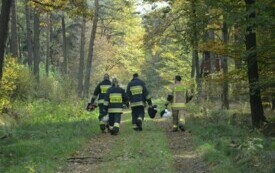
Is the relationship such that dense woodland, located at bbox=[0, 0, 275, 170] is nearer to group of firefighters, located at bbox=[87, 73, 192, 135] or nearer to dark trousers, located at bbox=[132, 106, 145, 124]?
group of firefighters, located at bbox=[87, 73, 192, 135]

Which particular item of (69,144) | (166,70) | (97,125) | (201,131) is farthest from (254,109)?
(166,70)

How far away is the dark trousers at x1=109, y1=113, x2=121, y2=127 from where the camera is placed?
16.6 meters

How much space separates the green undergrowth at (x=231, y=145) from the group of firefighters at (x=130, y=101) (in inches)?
44.1

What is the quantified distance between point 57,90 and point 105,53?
25.7 metres

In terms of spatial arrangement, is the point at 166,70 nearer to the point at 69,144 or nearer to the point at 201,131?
the point at 201,131

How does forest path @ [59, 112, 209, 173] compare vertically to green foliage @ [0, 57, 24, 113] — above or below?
below

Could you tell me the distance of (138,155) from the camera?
11930mm

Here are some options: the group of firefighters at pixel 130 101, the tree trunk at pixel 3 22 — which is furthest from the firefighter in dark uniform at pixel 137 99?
the tree trunk at pixel 3 22

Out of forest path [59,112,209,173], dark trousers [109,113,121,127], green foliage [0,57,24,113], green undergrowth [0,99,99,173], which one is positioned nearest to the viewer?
forest path [59,112,209,173]

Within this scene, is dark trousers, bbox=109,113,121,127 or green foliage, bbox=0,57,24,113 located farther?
dark trousers, bbox=109,113,121,127

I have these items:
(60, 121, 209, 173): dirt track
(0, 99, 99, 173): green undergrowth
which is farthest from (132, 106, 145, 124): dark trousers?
(60, 121, 209, 173): dirt track

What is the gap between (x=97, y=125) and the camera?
18.8m

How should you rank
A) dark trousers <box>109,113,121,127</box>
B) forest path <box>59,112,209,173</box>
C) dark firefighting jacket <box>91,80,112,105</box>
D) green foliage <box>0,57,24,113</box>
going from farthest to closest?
dark firefighting jacket <box>91,80,112,105</box>, dark trousers <box>109,113,121,127</box>, green foliage <box>0,57,24,113</box>, forest path <box>59,112,209,173</box>

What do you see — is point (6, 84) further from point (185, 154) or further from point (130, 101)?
point (185, 154)
